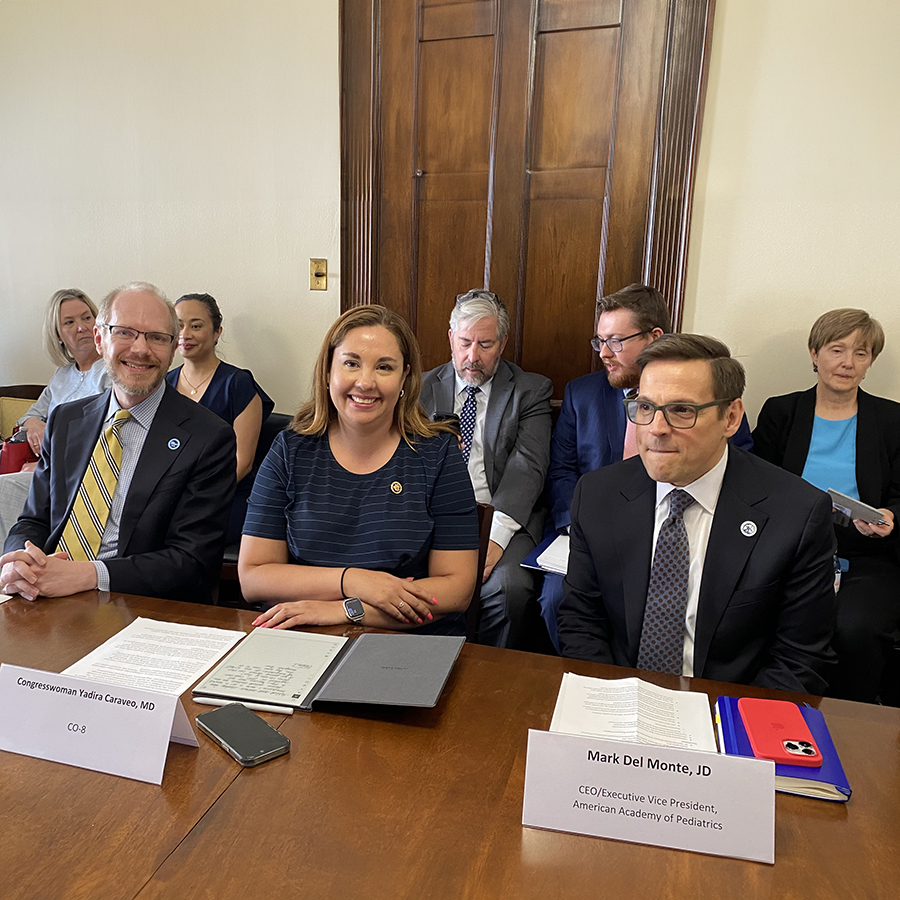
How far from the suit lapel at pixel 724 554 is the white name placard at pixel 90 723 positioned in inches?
38.2

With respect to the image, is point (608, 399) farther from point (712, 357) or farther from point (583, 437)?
point (712, 357)

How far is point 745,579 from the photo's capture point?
1415 millimetres

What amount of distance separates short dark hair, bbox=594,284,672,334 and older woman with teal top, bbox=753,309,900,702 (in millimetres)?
526

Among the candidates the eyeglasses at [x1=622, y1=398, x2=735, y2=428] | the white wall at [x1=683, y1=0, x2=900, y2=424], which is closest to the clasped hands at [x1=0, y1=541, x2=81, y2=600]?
the eyeglasses at [x1=622, y1=398, x2=735, y2=428]

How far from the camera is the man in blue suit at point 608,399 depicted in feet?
8.59

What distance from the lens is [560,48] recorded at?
115 inches

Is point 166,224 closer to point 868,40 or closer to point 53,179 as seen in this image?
point 53,179

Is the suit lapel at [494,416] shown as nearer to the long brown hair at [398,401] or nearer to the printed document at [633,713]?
the long brown hair at [398,401]

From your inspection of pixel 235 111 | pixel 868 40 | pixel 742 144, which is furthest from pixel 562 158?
pixel 235 111

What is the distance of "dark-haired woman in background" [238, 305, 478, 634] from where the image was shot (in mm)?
1677

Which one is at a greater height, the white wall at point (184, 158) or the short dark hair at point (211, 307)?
the white wall at point (184, 158)

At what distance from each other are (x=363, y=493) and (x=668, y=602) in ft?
2.41

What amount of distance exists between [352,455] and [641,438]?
2.30 feet

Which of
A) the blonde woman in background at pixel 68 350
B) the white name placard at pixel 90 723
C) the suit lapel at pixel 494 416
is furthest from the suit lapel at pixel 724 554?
the blonde woman in background at pixel 68 350
